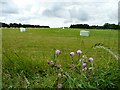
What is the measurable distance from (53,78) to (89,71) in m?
0.36

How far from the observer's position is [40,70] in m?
3.02

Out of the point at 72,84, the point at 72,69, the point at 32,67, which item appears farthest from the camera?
the point at 32,67

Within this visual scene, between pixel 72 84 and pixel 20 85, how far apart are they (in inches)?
19.4

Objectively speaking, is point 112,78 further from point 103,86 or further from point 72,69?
point 72,69

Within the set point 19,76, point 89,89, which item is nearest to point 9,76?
point 19,76

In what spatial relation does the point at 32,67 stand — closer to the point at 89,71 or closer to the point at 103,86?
the point at 89,71

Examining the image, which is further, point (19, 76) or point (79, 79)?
point (19, 76)

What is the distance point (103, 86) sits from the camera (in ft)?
8.24

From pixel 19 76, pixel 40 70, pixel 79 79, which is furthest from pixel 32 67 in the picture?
pixel 79 79

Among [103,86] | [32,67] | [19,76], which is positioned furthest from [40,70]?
[103,86]

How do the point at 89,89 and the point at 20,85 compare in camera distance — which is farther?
the point at 20,85

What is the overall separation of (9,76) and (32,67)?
299mm

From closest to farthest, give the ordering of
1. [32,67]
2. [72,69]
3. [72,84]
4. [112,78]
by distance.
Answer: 1. [72,84]
2. [112,78]
3. [72,69]
4. [32,67]

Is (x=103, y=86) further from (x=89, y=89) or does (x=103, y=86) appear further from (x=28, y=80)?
(x=28, y=80)
